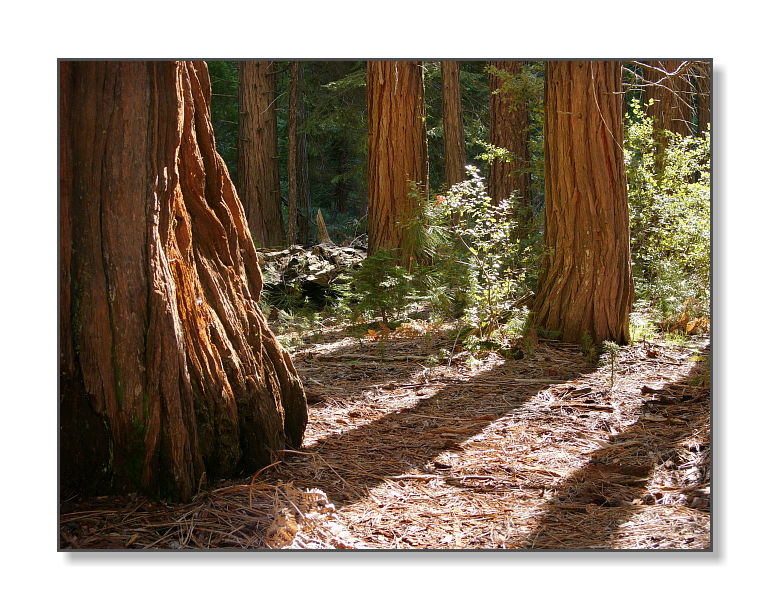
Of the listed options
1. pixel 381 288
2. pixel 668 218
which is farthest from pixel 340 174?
pixel 668 218

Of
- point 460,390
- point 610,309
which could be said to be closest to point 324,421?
point 460,390

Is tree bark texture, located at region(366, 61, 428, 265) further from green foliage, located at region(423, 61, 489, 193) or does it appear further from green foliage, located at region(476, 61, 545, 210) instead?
→ green foliage, located at region(423, 61, 489, 193)

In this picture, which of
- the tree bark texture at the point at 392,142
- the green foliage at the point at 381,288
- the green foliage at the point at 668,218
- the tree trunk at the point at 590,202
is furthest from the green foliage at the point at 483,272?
the tree bark texture at the point at 392,142

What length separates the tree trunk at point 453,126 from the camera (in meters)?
9.98

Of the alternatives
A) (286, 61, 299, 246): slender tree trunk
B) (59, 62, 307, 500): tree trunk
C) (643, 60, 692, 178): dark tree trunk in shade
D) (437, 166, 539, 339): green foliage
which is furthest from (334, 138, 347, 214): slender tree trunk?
(59, 62, 307, 500): tree trunk

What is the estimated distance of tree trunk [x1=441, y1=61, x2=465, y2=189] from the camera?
998cm

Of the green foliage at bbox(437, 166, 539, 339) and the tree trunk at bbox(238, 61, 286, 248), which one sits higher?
the tree trunk at bbox(238, 61, 286, 248)

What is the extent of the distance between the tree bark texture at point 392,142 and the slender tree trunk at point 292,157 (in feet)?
8.99

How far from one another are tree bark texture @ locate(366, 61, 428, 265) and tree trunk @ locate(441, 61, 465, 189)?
275 cm

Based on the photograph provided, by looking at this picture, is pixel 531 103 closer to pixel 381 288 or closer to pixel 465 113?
pixel 381 288

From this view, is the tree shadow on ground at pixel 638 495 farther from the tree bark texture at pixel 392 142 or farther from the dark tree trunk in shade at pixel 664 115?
the tree bark texture at pixel 392 142

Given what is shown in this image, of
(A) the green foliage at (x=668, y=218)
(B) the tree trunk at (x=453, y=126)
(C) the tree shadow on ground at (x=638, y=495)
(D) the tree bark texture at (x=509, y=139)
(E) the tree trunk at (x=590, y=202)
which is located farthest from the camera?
(B) the tree trunk at (x=453, y=126)
